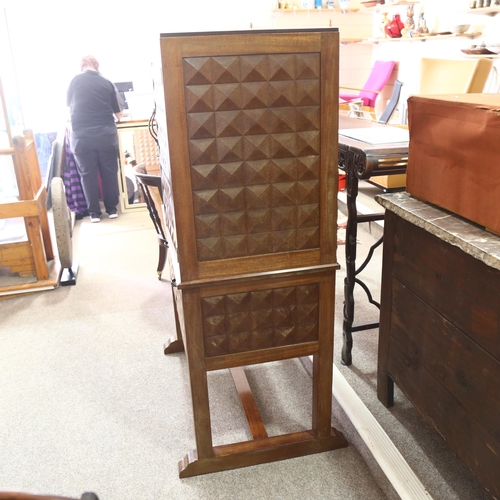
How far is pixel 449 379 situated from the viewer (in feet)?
4.74

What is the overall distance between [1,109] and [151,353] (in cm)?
172

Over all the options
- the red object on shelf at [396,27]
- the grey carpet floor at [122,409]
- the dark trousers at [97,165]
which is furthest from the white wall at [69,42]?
the grey carpet floor at [122,409]

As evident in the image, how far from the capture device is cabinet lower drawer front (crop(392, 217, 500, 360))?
4.05ft

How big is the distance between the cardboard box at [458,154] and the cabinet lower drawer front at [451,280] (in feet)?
0.36

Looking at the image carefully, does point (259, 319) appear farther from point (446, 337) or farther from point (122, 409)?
point (122, 409)

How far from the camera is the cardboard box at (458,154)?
1202mm

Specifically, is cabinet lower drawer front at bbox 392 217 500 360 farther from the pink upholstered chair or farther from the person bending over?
the pink upholstered chair

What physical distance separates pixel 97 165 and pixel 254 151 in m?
3.63

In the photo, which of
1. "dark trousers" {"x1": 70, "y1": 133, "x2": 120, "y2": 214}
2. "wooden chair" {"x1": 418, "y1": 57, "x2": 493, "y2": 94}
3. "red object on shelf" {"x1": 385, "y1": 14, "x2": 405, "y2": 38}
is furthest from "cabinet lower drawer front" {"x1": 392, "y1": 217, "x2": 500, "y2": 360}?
"red object on shelf" {"x1": 385, "y1": 14, "x2": 405, "y2": 38}

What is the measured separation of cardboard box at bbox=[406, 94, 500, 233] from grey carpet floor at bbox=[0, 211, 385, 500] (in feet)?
3.01

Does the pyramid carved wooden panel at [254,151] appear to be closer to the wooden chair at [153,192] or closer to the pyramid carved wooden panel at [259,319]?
the pyramid carved wooden panel at [259,319]

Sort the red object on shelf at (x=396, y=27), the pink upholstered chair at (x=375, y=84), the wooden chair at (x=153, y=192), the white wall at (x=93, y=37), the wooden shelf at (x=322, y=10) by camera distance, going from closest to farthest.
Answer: the wooden chair at (x=153, y=192)
the white wall at (x=93, y=37)
the red object on shelf at (x=396, y=27)
the pink upholstered chair at (x=375, y=84)
the wooden shelf at (x=322, y=10)

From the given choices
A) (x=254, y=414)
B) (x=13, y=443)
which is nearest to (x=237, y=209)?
(x=254, y=414)

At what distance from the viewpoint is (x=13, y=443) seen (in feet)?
6.07
